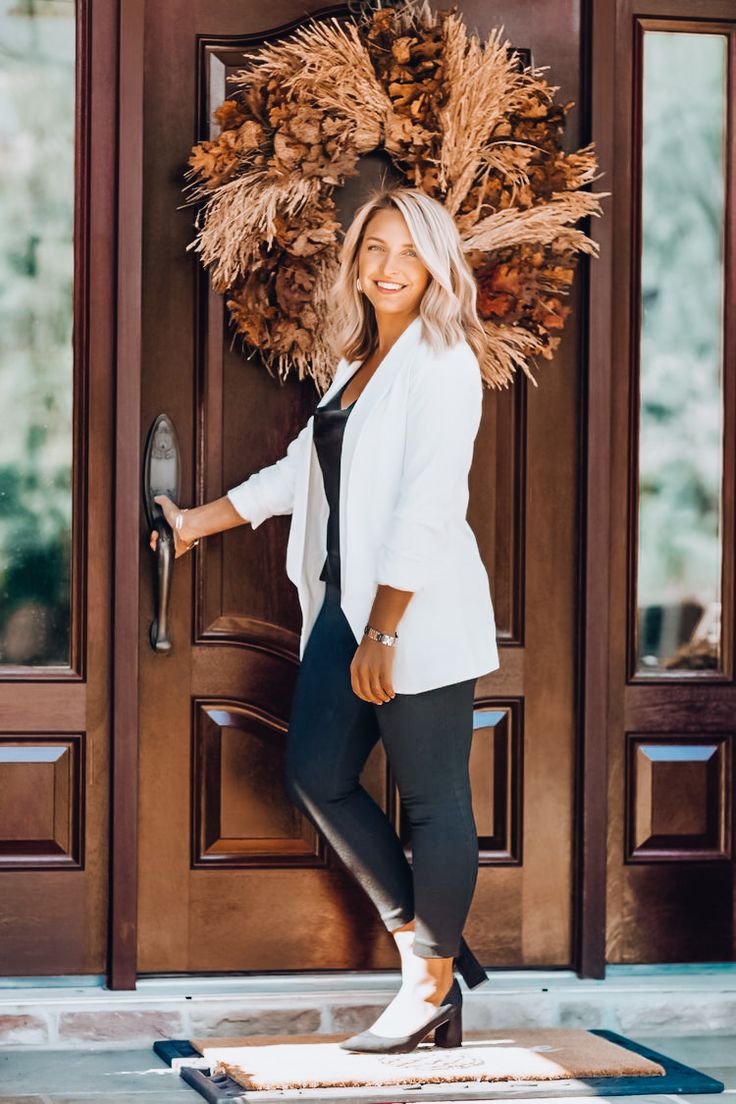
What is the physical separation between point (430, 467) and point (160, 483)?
77cm

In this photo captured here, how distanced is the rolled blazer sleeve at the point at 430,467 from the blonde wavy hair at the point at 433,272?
7cm

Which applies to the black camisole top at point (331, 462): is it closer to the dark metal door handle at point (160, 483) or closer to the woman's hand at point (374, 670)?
the woman's hand at point (374, 670)

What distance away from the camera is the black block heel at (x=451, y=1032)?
3.18 meters

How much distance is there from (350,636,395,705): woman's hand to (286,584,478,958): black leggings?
0.19 feet

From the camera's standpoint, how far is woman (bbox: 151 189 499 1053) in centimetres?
296

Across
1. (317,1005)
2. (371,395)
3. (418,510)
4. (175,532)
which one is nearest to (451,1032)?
(317,1005)

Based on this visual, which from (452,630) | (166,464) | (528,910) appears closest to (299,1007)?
(528,910)

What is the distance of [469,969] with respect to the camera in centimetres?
325

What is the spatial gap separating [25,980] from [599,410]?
1.78 metres

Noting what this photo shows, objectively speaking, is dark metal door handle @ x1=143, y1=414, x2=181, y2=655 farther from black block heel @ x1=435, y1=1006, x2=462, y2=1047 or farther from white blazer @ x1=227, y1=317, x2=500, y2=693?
black block heel @ x1=435, y1=1006, x2=462, y2=1047

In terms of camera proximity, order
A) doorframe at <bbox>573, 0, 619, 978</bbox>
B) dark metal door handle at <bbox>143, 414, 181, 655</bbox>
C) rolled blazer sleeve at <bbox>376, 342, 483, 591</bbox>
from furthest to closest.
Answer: doorframe at <bbox>573, 0, 619, 978</bbox> → dark metal door handle at <bbox>143, 414, 181, 655</bbox> → rolled blazer sleeve at <bbox>376, 342, 483, 591</bbox>

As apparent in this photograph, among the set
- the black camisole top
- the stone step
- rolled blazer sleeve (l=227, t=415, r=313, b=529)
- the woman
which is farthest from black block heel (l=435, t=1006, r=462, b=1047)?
rolled blazer sleeve (l=227, t=415, r=313, b=529)

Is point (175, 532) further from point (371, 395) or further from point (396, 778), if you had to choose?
point (396, 778)

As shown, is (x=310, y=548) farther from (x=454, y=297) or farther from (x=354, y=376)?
(x=454, y=297)
